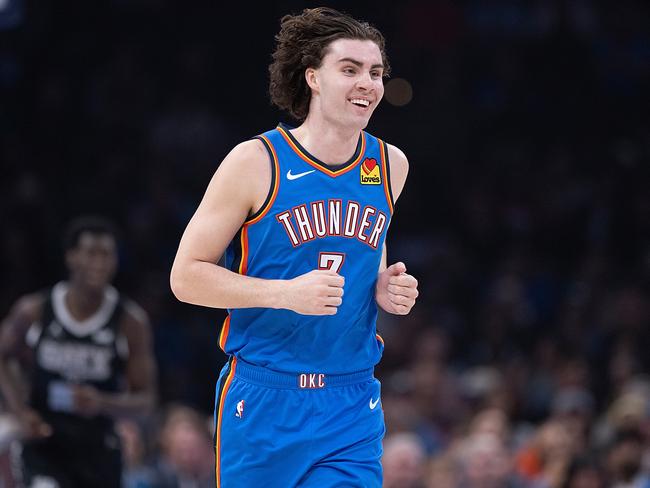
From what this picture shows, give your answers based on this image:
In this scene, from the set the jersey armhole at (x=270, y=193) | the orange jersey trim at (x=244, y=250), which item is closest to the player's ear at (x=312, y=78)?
the jersey armhole at (x=270, y=193)

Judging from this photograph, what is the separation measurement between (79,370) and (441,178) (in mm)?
7453

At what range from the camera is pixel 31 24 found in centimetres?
1345

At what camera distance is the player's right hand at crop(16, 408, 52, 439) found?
6.56 m

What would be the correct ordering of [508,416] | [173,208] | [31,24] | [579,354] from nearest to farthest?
1. [508,416]
2. [579,354]
3. [173,208]
4. [31,24]

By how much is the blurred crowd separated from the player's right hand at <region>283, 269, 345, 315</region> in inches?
211

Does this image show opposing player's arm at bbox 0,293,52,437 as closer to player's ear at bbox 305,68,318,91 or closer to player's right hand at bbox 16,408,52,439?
player's right hand at bbox 16,408,52,439

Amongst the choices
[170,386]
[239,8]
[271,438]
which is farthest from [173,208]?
[271,438]

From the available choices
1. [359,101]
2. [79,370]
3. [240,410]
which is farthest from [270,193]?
[79,370]

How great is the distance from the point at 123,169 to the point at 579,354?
500 cm

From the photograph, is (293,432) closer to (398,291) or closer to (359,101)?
(398,291)

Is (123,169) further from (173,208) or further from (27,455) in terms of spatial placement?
(27,455)

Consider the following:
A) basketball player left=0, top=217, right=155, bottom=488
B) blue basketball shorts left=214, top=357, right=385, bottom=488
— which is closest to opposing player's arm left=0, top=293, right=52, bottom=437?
basketball player left=0, top=217, right=155, bottom=488

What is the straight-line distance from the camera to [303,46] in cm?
468

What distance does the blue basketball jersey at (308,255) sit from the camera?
174 inches
